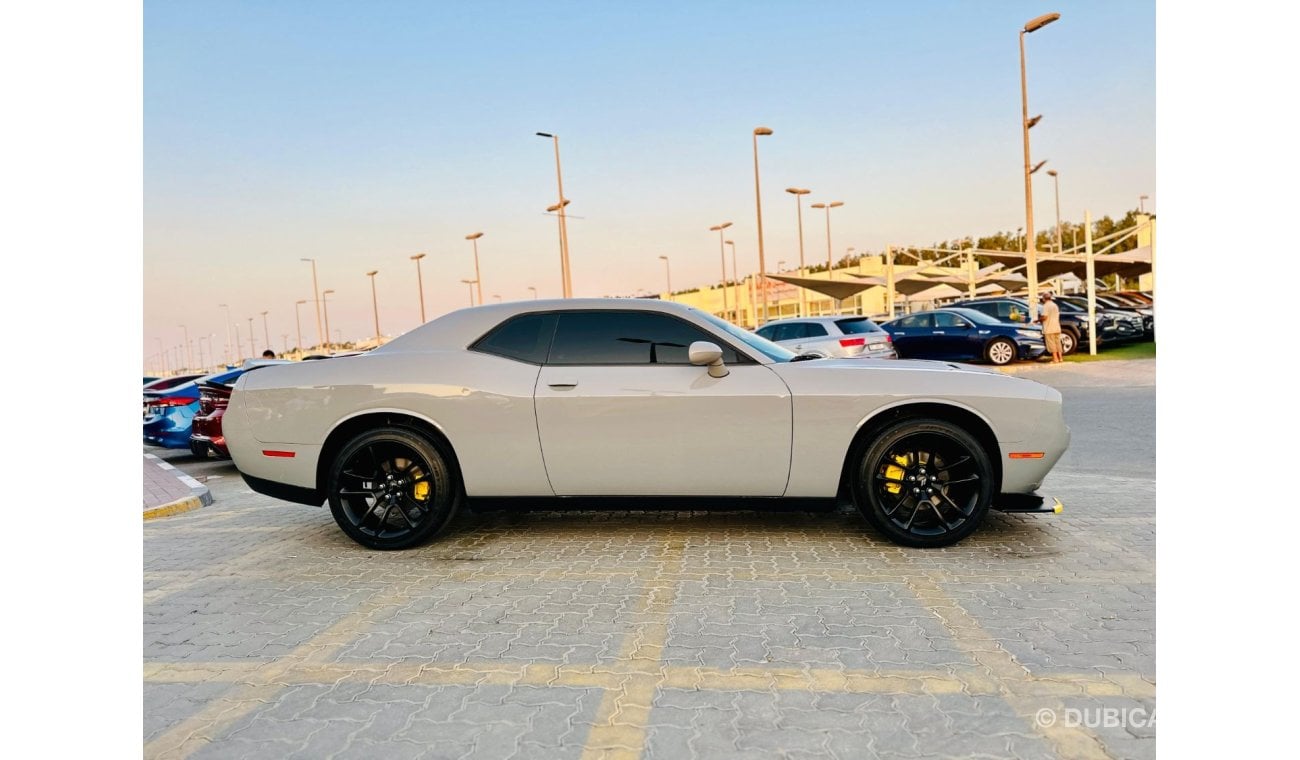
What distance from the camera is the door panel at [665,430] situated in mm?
4809

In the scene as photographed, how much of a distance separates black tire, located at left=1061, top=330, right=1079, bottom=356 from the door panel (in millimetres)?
19574

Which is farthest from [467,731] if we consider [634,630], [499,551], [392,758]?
[499,551]

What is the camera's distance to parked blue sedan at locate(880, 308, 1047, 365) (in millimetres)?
20078

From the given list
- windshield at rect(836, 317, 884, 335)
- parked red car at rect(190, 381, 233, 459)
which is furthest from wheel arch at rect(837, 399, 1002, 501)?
windshield at rect(836, 317, 884, 335)

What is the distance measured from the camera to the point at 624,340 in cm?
508

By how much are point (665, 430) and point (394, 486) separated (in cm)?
178

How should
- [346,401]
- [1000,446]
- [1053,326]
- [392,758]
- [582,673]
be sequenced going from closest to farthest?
[392,758], [582,673], [1000,446], [346,401], [1053,326]

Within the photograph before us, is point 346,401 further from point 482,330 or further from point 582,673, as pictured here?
point 582,673

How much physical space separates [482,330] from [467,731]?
9.67 ft

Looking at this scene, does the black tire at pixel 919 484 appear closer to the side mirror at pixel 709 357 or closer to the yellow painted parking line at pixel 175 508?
the side mirror at pixel 709 357

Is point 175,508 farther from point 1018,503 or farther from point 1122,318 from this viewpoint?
point 1122,318

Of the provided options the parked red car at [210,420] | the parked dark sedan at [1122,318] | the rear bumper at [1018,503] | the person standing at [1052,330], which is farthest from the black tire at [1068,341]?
the parked red car at [210,420]
